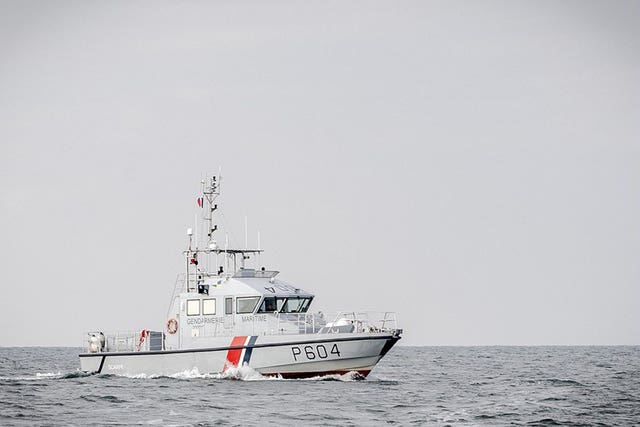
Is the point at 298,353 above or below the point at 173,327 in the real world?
below

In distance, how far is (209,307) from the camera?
36.5 meters

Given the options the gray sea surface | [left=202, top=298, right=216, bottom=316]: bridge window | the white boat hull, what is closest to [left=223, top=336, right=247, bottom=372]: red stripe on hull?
the white boat hull

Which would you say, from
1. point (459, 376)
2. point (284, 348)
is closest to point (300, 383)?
point (284, 348)

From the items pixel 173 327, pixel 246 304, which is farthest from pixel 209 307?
pixel 173 327

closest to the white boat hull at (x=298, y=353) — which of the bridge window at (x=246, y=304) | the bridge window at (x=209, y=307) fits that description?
A: the bridge window at (x=246, y=304)

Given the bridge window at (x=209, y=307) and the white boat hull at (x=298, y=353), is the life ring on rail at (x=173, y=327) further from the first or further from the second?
the white boat hull at (x=298, y=353)

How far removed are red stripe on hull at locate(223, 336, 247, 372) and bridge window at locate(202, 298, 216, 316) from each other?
1822 mm

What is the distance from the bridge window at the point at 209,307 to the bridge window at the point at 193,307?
251 millimetres

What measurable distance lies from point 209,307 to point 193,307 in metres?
0.69

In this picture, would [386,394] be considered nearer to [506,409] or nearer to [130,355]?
[506,409]

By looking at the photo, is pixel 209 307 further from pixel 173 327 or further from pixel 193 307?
pixel 173 327

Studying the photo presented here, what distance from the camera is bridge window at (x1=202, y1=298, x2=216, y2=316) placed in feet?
119

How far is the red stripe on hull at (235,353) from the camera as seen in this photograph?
34.8 m

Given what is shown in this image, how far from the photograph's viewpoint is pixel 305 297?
37.2m
